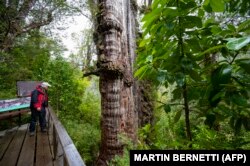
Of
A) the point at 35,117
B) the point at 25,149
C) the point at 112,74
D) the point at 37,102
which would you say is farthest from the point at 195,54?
the point at 35,117

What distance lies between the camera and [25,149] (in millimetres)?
5828

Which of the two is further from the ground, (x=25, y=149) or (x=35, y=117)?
(x=35, y=117)

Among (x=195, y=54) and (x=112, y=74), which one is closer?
(x=195, y=54)

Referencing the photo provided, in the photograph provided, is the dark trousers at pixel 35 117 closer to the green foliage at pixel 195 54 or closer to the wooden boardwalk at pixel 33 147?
the wooden boardwalk at pixel 33 147

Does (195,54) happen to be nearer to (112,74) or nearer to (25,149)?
(112,74)

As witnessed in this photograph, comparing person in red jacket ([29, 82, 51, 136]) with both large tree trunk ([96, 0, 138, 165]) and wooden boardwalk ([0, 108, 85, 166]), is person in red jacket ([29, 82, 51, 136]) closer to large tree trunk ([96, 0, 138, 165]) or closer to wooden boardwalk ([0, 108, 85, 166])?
wooden boardwalk ([0, 108, 85, 166])

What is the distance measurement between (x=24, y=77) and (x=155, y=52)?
47.1 feet

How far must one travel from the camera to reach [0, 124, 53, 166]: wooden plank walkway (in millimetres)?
4895

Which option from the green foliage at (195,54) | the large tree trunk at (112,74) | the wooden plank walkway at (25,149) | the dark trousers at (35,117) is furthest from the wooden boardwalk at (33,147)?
the green foliage at (195,54)

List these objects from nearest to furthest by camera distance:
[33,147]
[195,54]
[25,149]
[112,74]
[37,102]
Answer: [195,54] → [112,74] → [25,149] → [33,147] → [37,102]

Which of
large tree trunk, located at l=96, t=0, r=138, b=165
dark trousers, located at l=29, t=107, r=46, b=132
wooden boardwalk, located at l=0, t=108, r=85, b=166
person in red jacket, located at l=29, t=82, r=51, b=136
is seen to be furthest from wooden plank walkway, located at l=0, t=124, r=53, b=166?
large tree trunk, located at l=96, t=0, r=138, b=165

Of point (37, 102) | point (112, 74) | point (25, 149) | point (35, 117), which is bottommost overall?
point (25, 149)

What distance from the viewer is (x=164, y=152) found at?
1340 millimetres

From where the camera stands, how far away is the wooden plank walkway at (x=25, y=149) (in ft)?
16.1
